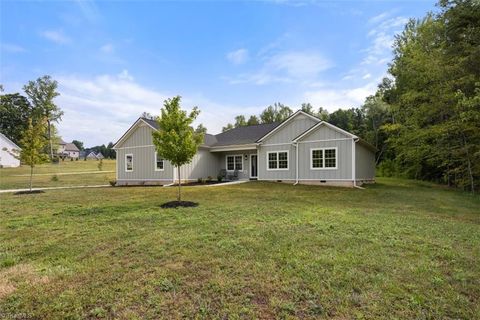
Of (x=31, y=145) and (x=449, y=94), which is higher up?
(x=449, y=94)

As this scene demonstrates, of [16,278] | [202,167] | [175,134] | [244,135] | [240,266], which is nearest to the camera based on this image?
[16,278]

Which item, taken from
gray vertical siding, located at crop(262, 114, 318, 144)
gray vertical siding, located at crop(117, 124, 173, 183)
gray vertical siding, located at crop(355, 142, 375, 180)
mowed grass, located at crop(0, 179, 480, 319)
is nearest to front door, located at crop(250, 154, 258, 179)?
gray vertical siding, located at crop(262, 114, 318, 144)

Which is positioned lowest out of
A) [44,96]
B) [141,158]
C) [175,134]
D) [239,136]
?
[141,158]

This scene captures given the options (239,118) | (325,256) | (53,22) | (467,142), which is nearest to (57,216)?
(325,256)

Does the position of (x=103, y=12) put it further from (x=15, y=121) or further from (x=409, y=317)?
(x=15, y=121)

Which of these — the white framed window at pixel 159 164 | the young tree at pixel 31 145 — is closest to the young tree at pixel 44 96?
the white framed window at pixel 159 164

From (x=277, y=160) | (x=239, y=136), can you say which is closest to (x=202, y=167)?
(x=239, y=136)

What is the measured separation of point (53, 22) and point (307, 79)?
46.1 feet

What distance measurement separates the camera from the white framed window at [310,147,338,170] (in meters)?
16.9

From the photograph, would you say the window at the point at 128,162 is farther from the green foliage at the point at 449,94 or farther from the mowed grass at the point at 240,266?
the green foliage at the point at 449,94

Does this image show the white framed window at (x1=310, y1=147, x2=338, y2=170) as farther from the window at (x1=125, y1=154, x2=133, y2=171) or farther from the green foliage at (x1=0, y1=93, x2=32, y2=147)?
the green foliage at (x1=0, y1=93, x2=32, y2=147)

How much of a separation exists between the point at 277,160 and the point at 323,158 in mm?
3179

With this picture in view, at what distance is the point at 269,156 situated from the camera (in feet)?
64.1

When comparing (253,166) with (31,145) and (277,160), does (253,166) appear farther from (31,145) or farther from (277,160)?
(31,145)
